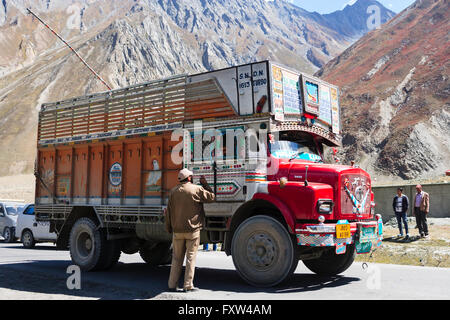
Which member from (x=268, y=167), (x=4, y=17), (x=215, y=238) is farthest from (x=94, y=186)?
(x=4, y=17)

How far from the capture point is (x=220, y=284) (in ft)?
27.1

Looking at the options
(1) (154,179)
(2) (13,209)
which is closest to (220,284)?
(1) (154,179)

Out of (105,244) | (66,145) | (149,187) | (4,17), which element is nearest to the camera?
(149,187)

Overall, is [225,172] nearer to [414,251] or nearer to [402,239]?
[414,251]

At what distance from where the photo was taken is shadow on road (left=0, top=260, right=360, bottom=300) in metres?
7.44


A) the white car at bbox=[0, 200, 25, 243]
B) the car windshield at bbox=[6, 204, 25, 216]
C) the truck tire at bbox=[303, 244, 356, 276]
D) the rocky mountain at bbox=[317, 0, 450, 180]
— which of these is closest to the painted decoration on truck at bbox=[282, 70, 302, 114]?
the truck tire at bbox=[303, 244, 356, 276]

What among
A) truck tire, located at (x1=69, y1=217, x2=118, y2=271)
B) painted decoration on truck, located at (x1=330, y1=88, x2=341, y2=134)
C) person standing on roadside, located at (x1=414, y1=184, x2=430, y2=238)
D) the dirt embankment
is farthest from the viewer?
person standing on roadside, located at (x1=414, y1=184, x2=430, y2=238)

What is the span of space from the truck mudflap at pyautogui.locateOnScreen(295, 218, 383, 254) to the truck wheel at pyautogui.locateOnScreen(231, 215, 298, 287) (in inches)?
11.2

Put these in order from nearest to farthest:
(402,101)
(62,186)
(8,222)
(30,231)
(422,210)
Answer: (62,186)
(422,210)
(30,231)
(8,222)
(402,101)

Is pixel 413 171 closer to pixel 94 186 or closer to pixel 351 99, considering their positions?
pixel 351 99

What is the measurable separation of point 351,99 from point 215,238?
51813mm

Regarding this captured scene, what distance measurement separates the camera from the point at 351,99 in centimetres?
5722

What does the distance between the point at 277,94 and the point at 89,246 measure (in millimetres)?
5417
